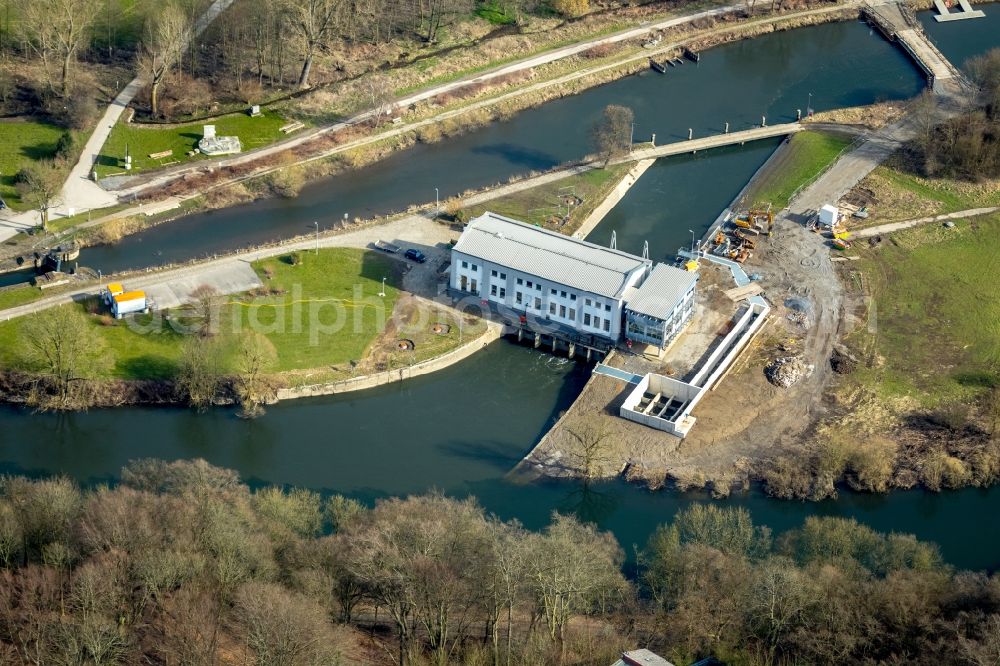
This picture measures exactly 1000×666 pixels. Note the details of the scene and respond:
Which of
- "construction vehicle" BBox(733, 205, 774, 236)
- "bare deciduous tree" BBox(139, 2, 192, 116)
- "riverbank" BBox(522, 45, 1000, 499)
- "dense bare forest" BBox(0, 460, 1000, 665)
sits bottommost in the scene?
"dense bare forest" BBox(0, 460, 1000, 665)

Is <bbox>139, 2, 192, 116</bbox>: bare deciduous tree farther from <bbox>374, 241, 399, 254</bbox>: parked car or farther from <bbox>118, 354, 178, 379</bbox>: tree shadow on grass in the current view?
<bbox>118, 354, 178, 379</bbox>: tree shadow on grass

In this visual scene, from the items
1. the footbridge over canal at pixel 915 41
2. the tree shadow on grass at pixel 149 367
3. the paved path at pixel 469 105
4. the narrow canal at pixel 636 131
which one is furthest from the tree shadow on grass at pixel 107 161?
the footbridge over canal at pixel 915 41

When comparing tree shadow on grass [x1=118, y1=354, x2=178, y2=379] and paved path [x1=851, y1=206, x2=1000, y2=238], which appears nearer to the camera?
tree shadow on grass [x1=118, y1=354, x2=178, y2=379]

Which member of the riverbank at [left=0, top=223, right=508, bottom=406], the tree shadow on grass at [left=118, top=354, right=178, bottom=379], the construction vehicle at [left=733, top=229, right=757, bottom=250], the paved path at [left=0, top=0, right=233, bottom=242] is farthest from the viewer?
the paved path at [left=0, top=0, right=233, bottom=242]

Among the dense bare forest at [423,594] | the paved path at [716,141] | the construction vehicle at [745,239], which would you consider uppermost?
A: the paved path at [716,141]

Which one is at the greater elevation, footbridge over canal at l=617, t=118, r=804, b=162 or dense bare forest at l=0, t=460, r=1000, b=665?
footbridge over canal at l=617, t=118, r=804, b=162

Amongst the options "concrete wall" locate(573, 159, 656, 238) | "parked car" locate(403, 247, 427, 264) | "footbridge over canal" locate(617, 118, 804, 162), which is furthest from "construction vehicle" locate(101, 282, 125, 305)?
"footbridge over canal" locate(617, 118, 804, 162)

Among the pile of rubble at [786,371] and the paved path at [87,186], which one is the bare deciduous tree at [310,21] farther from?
the pile of rubble at [786,371]
